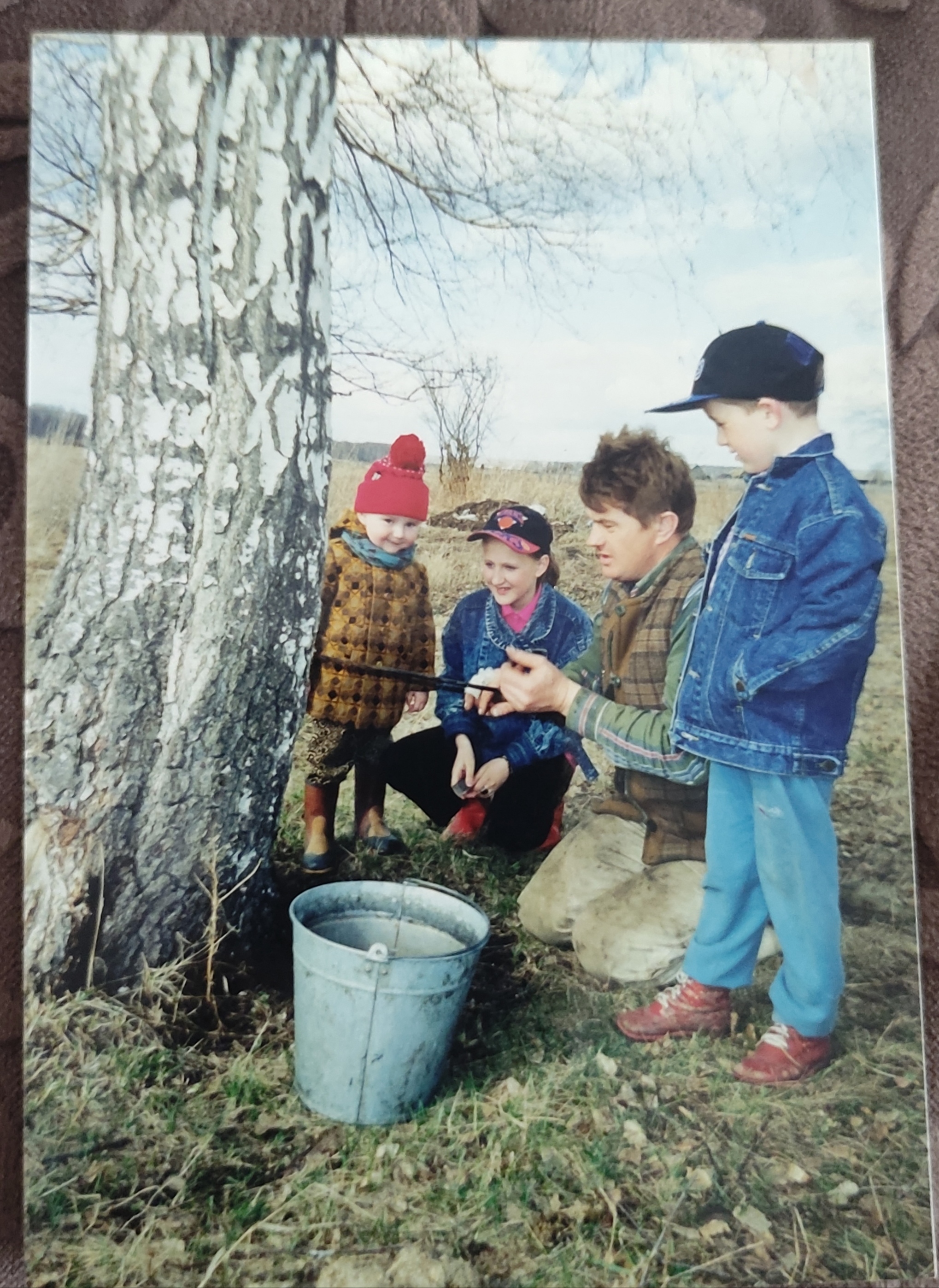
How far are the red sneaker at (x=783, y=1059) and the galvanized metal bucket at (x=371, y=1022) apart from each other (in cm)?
48

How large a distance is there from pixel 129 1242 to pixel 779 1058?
1059 millimetres

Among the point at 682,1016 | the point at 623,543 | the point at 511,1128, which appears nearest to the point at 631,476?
the point at 623,543

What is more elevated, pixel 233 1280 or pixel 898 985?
pixel 898 985

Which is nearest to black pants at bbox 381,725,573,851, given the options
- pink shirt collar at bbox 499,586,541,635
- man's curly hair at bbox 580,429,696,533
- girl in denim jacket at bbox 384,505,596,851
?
girl in denim jacket at bbox 384,505,596,851

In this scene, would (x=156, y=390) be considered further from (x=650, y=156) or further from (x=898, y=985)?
(x=898, y=985)

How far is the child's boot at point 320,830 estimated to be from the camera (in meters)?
1.55

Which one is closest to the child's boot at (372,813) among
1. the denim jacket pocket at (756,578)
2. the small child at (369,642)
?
the small child at (369,642)

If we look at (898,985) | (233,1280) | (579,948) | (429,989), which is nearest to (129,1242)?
(233,1280)

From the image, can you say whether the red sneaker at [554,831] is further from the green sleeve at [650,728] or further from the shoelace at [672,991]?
the shoelace at [672,991]

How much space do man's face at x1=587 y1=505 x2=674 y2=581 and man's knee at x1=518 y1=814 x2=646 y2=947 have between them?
42cm

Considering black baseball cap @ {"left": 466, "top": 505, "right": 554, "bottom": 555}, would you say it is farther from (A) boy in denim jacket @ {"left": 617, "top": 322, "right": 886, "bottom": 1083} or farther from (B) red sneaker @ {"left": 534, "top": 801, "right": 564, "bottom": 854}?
(B) red sneaker @ {"left": 534, "top": 801, "right": 564, "bottom": 854}

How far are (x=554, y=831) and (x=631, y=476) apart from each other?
24.5 inches

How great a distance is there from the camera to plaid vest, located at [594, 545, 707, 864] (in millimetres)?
1520

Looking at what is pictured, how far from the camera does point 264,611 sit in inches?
59.5
